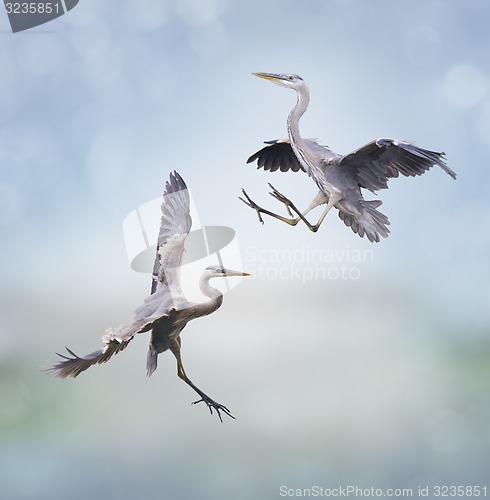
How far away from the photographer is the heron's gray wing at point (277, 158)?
6398mm

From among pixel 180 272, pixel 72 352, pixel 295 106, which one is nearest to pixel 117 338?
pixel 72 352

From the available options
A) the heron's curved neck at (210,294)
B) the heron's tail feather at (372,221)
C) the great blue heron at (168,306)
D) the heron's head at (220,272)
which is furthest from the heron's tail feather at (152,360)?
the heron's tail feather at (372,221)

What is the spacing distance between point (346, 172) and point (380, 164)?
0.75 feet

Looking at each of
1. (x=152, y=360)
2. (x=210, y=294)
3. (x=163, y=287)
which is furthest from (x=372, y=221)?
(x=152, y=360)

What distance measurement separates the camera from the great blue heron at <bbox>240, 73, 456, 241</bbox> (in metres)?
5.70

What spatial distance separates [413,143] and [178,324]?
1.86m

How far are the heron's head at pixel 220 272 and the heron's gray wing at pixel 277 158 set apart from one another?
1.23 meters

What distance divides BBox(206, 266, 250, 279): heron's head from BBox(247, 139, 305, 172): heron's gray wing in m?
1.23

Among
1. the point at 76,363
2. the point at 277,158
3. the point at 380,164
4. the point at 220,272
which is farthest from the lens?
the point at 277,158

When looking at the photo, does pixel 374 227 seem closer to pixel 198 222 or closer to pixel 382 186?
pixel 382 186

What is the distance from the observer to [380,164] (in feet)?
18.8

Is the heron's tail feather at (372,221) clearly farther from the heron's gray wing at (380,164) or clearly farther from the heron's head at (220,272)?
the heron's head at (220,272)

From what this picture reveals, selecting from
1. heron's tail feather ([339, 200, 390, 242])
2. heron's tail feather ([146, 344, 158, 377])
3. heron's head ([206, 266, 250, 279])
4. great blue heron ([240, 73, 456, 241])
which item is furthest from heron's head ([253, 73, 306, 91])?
heron's tail feather ([146, 344, 158, 377])

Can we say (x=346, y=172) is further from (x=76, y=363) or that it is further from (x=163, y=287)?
(x=76, y=363)
